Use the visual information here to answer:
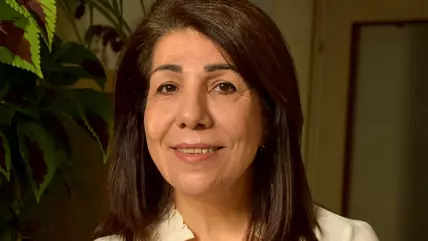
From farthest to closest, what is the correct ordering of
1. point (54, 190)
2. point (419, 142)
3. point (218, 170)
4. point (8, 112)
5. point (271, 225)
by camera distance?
point (419, 142) < point (54, 190) < point (8, 112) < point (271, 225) < point (218, 170)

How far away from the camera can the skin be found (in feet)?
2.99

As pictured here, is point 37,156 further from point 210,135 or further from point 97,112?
→ point 210,135

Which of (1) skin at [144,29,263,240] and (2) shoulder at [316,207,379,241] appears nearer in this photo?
(1) skin at [144,29,263,240]

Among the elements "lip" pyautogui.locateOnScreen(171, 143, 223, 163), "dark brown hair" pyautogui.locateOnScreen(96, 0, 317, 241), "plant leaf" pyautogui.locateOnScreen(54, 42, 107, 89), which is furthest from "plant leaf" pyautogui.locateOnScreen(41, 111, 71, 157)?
"lip" pyautogui.locateOnScreen(171, 143, 223, 163)

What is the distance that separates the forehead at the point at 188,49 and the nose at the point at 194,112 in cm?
5

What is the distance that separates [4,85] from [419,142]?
4.26 ft

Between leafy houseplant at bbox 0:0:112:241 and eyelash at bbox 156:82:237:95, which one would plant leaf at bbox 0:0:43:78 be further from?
eyelash at bbox 156:82:237:95

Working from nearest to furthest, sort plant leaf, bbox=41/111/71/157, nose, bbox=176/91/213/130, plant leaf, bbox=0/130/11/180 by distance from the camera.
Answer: nose, bbox=176/91/213/130 → plant leaf, bbox=0/130/11/180 → plant leaf, bbox=41/111/71/157

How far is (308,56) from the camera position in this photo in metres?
2.02

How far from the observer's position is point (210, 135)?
0.91 metres

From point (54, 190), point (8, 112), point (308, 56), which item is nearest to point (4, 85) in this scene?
point (8, 112)

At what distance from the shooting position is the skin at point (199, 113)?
0.91 meters

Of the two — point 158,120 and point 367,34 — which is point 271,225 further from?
point 367,34

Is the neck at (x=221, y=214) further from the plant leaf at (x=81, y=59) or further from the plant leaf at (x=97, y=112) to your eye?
the plant leaf at (x=81, y=59)
